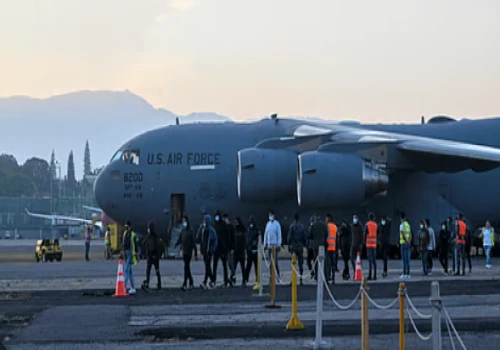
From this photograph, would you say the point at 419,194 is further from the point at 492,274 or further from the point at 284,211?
the point at 492,274

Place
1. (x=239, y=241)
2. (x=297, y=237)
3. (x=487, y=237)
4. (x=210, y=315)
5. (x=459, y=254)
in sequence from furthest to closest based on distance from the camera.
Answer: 1. (x=487, y=237)
2. (x=459, y=254)
3. (x=239, y=241)
4. (x=297, y=237)
5. (x=210, y=315)

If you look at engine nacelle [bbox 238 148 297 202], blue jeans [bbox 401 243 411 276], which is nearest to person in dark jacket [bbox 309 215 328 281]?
blue jeans [bbox 401 243 411 276]

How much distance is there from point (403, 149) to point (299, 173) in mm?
3208

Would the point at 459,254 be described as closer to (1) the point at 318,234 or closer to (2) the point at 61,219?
(1) the point at 318,234

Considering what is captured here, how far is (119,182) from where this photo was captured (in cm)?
3594

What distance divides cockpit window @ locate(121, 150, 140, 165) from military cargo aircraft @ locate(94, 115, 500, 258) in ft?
0.11

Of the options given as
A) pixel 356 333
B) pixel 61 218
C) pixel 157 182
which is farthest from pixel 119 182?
pixel 61 218

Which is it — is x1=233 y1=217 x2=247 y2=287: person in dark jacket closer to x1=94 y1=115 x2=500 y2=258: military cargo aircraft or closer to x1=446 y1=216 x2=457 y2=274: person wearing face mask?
x1=446 y1=216 x2=457 y2=274: person wearing face mask

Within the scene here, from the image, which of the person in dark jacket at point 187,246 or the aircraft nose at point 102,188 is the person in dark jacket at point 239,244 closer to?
Answer: the person in dark jacket at point 187,246

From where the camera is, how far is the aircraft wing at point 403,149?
102 feet

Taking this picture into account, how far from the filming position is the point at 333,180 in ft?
106

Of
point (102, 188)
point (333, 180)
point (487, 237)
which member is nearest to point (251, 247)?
point (333, 180)

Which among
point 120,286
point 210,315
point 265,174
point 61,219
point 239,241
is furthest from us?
point 61,219

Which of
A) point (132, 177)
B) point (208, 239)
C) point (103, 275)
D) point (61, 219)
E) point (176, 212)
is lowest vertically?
point (103, 275)
